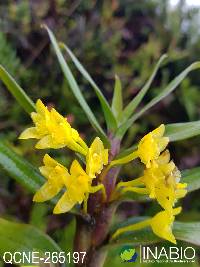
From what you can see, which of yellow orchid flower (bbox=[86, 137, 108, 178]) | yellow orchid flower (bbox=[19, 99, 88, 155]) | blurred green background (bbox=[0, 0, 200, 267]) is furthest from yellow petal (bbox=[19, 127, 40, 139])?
blurred green background (bbox=[0, 0, 200, 267])

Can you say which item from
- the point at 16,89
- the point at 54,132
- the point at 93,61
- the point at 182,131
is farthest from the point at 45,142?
the point at 93,61

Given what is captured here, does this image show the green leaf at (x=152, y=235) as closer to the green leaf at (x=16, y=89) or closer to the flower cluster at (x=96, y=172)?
the flower cluster at (x=96, y=172)

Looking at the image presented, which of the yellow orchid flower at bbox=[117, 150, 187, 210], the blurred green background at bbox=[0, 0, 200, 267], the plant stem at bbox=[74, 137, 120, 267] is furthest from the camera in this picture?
the blurred green background at bbox=[0, 0, 200, 267]

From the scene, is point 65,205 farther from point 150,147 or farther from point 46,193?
point 150,147

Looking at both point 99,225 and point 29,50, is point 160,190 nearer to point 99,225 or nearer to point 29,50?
point 99,225

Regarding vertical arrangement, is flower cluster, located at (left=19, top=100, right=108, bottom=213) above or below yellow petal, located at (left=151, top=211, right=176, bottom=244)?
→ above

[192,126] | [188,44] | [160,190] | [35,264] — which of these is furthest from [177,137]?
[188,44]

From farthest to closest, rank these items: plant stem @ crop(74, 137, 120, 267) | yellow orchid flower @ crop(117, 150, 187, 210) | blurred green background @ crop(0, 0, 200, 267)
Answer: blurred green background @ crop(0, 0, 200, 267)
plant stem @ crop(74, 137, 120, 267)
yellow orchid flower @ crop(117, 150, 187, 210)

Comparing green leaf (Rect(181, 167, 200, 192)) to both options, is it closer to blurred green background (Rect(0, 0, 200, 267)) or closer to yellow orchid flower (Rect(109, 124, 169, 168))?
yellow orchid flower (Rect(109, 124, 169, 168))
